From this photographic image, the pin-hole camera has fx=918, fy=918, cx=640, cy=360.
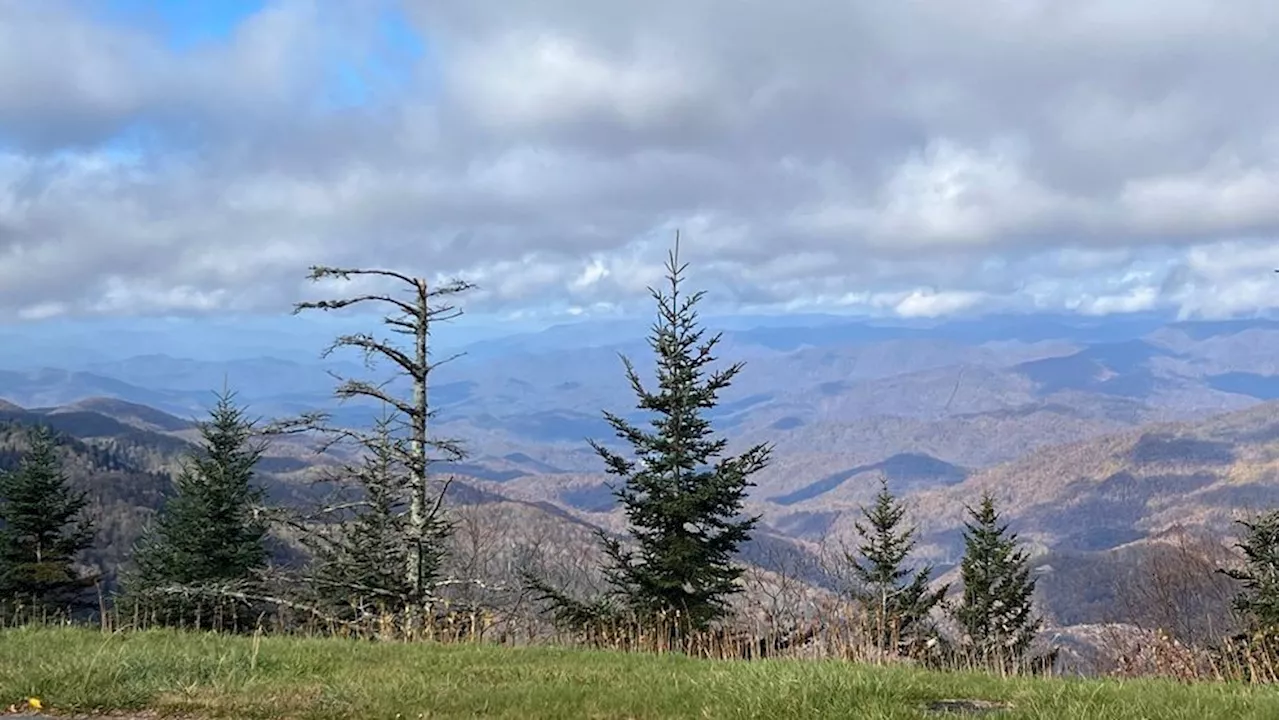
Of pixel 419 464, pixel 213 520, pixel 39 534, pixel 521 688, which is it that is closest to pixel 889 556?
pixel 419 464

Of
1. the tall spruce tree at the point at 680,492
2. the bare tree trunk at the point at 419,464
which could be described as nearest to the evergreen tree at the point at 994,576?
the tall spruce tree at the point at 680,492

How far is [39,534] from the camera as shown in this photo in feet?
100

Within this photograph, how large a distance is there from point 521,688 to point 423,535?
9.06 metres

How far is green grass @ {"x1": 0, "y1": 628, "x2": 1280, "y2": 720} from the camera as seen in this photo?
5758 millimetres

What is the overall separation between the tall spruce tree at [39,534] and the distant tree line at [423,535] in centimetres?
7

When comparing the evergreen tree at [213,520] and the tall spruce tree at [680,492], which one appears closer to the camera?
the tall spruce tree at [680,492]

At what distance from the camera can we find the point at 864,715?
17.9ft

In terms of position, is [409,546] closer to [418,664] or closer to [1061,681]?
[418,664]

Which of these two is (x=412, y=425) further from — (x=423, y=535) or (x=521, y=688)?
(x=521, y=688)

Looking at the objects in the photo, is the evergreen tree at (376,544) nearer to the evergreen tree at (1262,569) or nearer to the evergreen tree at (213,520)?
the evergreen tree at (213,520)

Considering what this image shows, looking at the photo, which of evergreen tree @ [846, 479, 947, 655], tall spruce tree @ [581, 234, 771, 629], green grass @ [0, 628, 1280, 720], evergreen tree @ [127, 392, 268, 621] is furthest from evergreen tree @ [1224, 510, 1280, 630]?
evergreen tree @ [127, 392, 268, 621]

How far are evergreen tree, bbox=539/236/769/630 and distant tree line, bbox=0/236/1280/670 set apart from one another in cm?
4

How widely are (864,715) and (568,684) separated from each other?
2271mm

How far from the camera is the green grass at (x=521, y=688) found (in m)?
5.76
